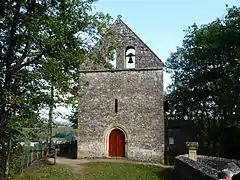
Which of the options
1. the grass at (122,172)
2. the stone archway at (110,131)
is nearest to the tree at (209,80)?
the stone archway at (110,131)

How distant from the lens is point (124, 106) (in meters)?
30.2

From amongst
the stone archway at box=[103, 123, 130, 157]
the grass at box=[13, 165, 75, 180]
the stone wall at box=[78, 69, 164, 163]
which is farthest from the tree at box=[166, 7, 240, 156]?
the grass at box=[13, 165, 75, 180]

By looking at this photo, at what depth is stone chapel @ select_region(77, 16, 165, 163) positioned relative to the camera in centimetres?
2969

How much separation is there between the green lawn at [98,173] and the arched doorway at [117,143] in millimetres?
4976

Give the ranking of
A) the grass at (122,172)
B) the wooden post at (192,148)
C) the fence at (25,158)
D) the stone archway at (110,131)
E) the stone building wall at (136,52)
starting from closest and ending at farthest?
1. the fence at (25,158)
2. the wooden post at (192,148)
3. the grass at (122,172)
4. the stone archway at (110,131)
5. the stone building wall at (136,52)

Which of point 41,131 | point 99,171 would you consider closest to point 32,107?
point 41,131

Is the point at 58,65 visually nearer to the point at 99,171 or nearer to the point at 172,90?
the point at 99,171

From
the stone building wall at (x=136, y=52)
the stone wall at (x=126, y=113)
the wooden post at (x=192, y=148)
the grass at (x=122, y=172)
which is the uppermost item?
the stone building wall at (x=136, y=52)

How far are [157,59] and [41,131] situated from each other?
16332 millimetres

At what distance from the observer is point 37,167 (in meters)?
23.0

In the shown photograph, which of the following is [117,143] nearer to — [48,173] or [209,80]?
[48,173]

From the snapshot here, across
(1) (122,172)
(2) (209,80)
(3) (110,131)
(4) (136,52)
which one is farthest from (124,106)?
(2) (209,80)

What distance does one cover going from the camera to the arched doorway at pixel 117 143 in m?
30.2

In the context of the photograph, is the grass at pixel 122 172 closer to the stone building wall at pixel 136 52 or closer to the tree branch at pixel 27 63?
the tree branch at pixel 27 63
